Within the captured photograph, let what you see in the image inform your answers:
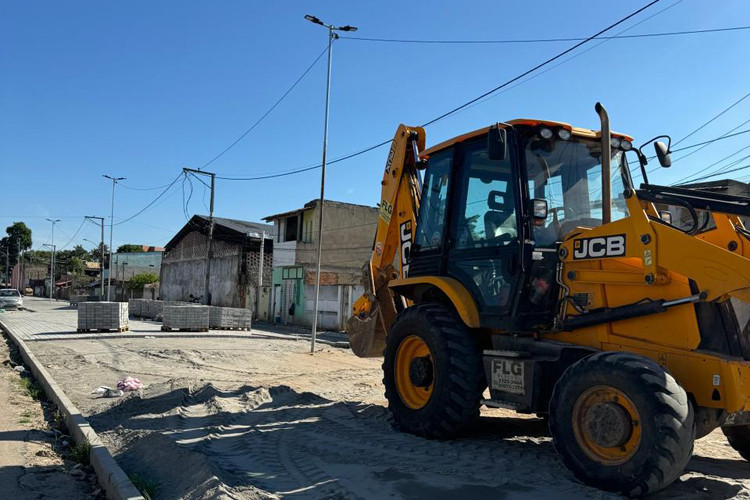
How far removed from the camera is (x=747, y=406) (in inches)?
167

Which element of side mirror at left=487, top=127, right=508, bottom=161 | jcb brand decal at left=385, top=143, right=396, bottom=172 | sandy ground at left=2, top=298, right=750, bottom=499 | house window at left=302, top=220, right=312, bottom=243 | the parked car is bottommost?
→ the parked car

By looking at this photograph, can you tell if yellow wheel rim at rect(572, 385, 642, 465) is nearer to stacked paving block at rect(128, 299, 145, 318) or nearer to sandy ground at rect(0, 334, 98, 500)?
sandy ground at rect(0, 334, 98, 500)

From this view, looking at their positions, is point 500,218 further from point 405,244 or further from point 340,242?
point 340,242

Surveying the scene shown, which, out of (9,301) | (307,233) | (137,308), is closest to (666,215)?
(307,233)

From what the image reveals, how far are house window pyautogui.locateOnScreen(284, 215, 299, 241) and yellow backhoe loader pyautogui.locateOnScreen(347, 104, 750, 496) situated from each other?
31.1 metres

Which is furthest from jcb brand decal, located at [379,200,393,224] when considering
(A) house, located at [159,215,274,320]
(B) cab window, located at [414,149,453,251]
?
(A) house, located at [159,215,274,320]

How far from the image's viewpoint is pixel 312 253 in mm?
36750

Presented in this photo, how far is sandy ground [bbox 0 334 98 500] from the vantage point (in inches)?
210

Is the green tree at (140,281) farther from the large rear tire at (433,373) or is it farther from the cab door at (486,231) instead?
the cab door at (486,231)

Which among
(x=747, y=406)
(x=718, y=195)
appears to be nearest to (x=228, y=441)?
(x=747, y=406)

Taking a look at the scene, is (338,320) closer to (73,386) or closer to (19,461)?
(73,386)

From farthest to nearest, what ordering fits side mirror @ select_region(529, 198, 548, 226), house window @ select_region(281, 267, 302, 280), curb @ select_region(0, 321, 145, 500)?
house window @ select_region(281, 267, 302, 280) < side mirror @ select_region(529, 198, 548, 226) < curb @ select_region(0, 321, 145, 500)

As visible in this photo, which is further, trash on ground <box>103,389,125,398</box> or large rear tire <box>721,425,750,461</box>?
trash on ground <box>103,389,125,398</box>

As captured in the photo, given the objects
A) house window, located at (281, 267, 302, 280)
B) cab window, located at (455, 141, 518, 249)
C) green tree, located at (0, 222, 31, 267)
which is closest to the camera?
cab window, located at (455, 141, 518, 249)
